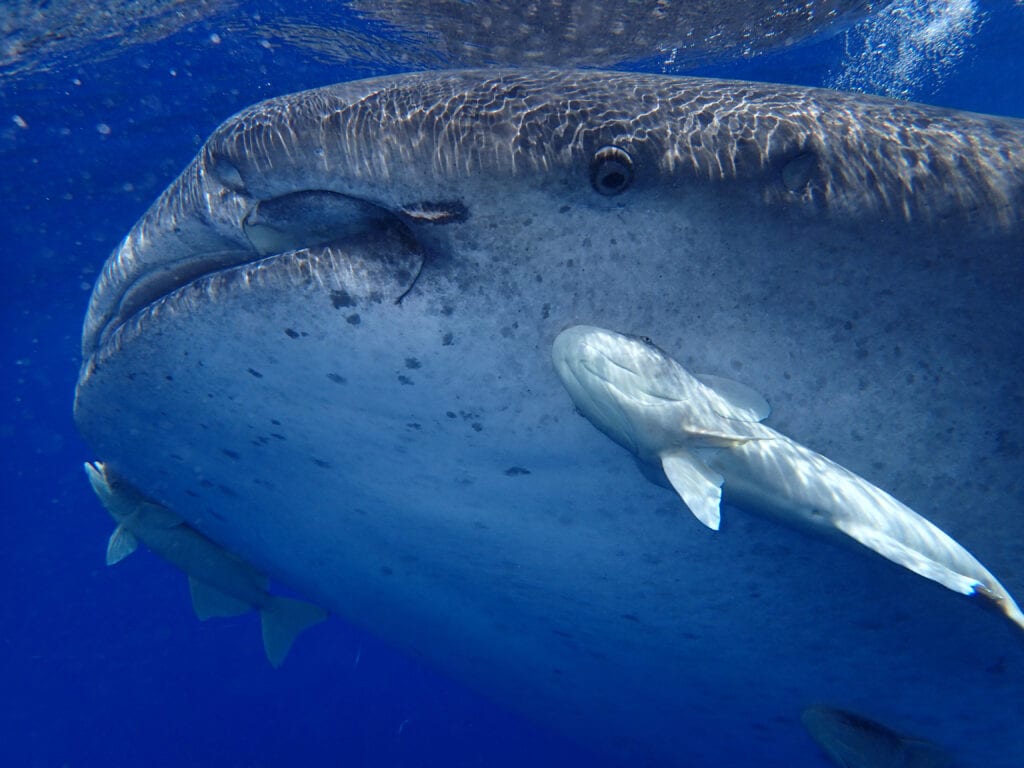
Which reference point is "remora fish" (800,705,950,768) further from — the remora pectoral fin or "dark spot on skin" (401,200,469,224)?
the remora pectoral fin

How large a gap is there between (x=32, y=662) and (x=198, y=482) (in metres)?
50.3

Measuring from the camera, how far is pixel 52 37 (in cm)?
1111

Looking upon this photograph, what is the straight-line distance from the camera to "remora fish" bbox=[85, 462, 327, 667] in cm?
446

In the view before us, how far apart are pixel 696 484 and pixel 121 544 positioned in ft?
15.3

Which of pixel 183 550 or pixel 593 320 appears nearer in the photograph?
pixel 593 320

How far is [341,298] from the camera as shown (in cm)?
209

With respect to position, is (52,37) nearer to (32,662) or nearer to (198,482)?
(198,482)

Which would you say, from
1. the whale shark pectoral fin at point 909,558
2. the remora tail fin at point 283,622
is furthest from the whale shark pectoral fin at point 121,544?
the whale shark pectoral fin at point 909,558

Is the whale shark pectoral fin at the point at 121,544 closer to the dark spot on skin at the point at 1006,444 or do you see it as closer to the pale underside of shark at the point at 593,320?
the pale underside of shark at the point at 593,320

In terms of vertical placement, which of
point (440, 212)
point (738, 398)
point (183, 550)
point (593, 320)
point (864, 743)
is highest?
point (440, 212)

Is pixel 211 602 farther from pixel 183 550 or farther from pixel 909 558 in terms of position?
pixel 909 558

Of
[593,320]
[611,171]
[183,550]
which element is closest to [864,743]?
[593,320]

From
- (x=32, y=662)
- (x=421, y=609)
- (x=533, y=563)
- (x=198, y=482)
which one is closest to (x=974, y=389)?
(x=533, y=563)

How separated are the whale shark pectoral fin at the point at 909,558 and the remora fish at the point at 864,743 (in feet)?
5.84
